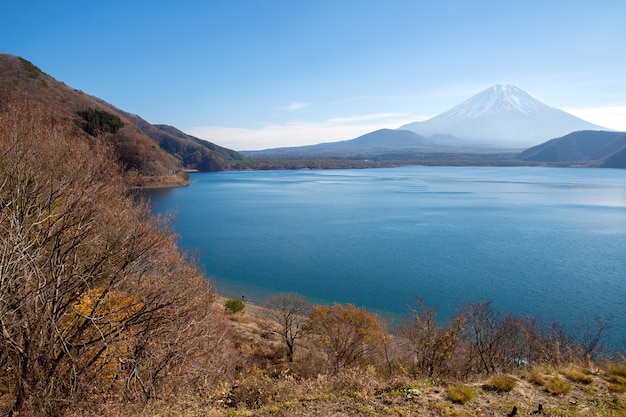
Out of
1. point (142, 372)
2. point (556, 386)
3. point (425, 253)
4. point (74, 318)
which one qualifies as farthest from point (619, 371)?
point (425, 253)

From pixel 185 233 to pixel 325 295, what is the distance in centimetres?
1541

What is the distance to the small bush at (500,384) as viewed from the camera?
14.2 ft

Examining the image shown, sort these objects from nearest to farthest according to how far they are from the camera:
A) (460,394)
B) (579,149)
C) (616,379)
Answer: (460,394) < (616,379) < (579,149)

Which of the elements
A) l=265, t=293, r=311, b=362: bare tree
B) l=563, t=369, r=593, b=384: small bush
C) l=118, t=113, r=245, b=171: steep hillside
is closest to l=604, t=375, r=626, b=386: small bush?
l=563, t=369, r=593, b=384: small bush

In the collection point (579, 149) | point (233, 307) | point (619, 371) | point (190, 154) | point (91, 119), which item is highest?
point (91, 119)

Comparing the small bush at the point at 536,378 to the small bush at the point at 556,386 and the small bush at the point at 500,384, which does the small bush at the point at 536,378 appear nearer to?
the small bush at the point at 556,386

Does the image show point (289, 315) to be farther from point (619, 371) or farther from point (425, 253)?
point (425, 253)

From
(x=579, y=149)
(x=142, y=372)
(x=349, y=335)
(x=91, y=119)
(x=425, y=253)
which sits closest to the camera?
(x=142, y=372)

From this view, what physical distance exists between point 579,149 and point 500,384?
170086mm

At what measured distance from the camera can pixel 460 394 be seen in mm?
4152

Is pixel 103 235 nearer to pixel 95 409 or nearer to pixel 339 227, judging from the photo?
pixel 95 409

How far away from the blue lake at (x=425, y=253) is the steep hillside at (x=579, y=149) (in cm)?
11158

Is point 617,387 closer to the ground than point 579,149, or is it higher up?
closer to the ground

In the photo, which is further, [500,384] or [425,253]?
[425,253]
